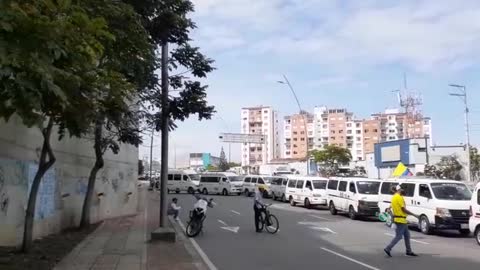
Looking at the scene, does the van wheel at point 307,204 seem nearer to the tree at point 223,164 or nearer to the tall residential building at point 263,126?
the tall residential building at point 263,126

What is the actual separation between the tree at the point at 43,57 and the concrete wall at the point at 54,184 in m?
7.02

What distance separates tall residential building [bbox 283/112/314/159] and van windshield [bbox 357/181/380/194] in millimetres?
73862

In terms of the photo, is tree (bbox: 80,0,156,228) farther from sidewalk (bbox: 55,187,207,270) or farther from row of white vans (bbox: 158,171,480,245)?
row of white vans (bbox: 158,171,480,245)

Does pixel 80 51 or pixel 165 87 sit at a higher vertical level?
pixel 165 87

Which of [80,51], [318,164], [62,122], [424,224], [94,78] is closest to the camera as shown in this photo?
[80,51]

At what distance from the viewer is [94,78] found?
7758mm

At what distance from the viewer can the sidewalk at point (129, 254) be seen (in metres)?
12.0

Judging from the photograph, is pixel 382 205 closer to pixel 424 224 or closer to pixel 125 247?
pixel 424 224

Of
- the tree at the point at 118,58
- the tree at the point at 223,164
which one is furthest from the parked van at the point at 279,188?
the tree at the point at 223,164

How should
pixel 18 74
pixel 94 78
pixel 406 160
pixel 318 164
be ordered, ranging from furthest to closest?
pixel 318 164 → pixel 406 160 → pixel 94 78 → pixel 18 74

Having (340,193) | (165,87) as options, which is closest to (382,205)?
(340,193)

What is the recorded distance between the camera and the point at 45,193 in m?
17.1

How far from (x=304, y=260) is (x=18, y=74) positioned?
30.1ft

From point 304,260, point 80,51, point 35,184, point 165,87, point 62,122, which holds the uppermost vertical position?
point 165,87
